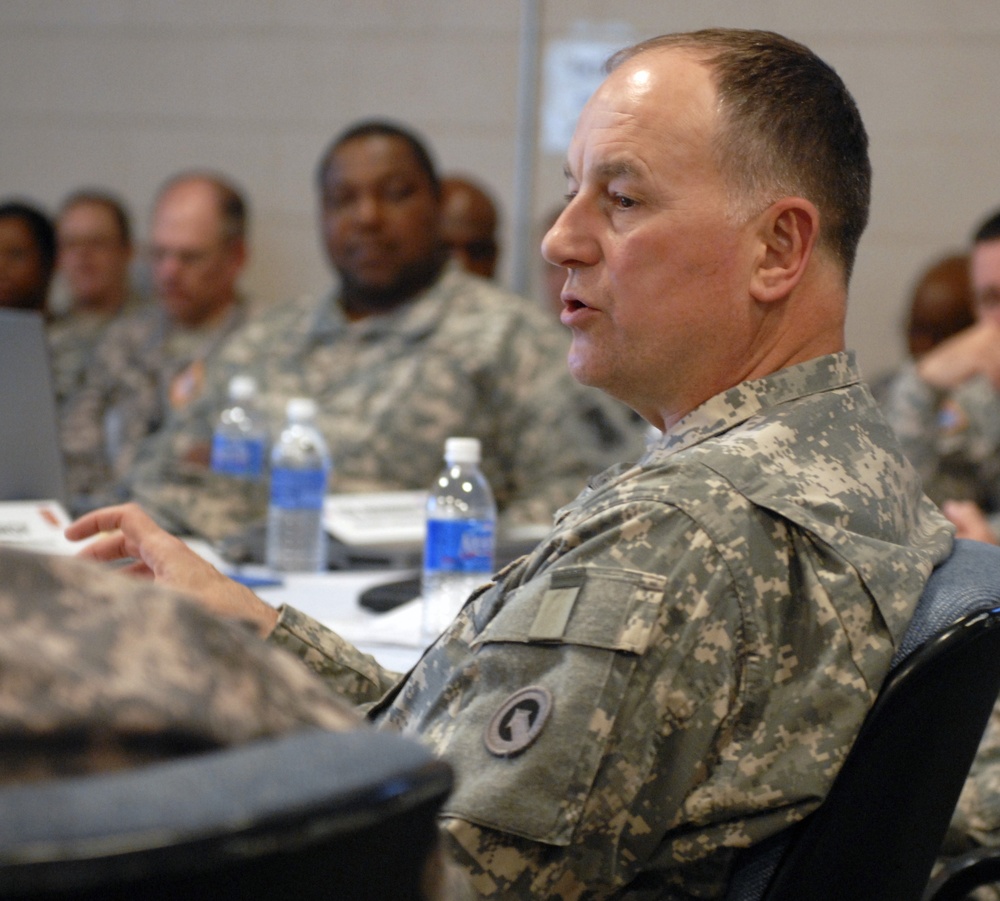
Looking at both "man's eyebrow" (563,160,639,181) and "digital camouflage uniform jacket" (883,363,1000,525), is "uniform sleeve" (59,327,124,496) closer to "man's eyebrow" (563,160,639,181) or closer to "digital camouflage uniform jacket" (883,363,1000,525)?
"digital camouflage uniform jacket" (883,363,1000,525)

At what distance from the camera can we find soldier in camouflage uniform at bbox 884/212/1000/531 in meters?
3.11

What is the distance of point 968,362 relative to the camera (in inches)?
128

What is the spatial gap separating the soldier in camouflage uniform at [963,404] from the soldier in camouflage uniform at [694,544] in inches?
85.1

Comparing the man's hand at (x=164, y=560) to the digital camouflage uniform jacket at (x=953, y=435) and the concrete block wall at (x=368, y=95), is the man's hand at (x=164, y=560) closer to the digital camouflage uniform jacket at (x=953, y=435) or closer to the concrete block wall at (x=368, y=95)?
the digital camouflage uniform jacket at (x=953, y=435)

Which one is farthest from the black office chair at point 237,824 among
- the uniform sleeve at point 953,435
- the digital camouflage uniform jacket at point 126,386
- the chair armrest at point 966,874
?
the digital camouflage uniform jacket at point 126,386

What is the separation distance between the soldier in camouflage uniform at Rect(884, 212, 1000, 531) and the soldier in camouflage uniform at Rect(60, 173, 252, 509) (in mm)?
2044

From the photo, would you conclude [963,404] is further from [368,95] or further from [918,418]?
[368,95]

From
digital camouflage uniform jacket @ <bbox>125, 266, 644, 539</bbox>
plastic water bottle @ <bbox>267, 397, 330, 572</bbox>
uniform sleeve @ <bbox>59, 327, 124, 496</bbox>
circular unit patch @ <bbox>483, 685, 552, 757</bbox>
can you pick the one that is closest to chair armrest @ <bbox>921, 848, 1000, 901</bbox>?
circular unit patch @ <bbox>483, 685, 552, 757</bbox>

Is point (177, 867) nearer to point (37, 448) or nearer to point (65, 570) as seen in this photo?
point (65, 570)

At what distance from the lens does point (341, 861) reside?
409mm

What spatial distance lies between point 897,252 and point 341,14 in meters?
1.99

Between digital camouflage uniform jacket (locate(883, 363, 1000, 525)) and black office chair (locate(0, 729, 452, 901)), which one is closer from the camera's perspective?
black office chair (locate(0, 729, 452, 901))

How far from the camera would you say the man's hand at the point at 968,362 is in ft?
10.5

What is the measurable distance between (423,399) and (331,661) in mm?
1611
